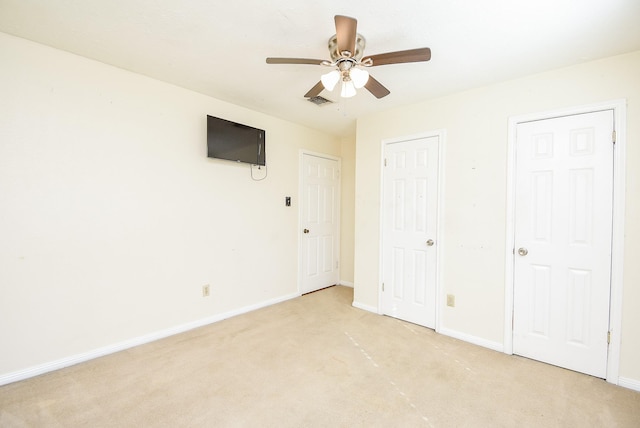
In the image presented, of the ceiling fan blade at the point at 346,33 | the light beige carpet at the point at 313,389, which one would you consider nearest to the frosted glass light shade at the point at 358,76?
the ceiling fan blade at the point at 346,33

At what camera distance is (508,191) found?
2.46 metres

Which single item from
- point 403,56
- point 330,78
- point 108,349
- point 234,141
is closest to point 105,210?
point 108,349

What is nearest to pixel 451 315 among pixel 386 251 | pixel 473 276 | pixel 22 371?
pixel 473 276

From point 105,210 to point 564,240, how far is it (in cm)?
374

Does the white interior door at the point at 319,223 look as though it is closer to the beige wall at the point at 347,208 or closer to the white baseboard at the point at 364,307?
the beige wall at the point at 347,208

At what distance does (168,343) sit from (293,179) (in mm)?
2306

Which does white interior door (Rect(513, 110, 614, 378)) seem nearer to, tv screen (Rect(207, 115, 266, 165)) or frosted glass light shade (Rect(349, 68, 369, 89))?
frosted glass light shade (Rect(349, 68, 369, 89))

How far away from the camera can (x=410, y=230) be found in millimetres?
3068

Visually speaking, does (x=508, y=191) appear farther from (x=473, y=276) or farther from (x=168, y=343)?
(x=168, y=343)

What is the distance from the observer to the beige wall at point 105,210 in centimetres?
197

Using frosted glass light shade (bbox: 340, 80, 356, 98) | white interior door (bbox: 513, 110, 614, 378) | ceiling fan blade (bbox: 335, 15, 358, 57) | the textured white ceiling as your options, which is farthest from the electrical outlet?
ceiling fan blade (bbox: 335, 15, 358, 57)

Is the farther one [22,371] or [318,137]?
[318,137]

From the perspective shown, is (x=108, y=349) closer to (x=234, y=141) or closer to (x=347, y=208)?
(x=234, y=141)

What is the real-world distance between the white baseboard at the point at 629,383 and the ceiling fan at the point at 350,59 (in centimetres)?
262
